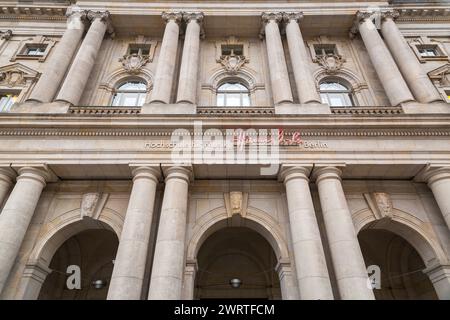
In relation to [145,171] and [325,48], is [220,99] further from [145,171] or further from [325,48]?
[325,48]

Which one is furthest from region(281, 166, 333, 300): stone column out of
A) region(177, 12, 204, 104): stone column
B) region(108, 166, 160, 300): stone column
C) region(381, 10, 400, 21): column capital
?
region(381, 10, 400, 21): column capital

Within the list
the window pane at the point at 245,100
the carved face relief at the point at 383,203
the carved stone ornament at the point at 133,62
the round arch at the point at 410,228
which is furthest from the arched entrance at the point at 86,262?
the carved face relief at the point at 383,203

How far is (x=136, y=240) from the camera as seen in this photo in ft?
30.8

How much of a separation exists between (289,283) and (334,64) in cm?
1208

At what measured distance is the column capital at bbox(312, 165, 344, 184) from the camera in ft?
35.5

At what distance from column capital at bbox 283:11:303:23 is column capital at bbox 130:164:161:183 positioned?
1196 cm

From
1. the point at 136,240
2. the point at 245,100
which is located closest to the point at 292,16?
the point at 245,100

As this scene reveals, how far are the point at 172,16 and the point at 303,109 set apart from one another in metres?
9.87

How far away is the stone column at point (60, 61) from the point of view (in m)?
13.3

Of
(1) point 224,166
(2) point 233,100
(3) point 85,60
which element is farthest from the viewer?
(2) point 233,100

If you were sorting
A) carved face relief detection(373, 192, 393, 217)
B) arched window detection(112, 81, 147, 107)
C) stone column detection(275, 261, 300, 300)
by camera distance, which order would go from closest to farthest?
stone column detection(275, 261, 300, 300) < carved face relief detection(373, 192, 393, 217) < arched window detection(112, 81, 147, 107)

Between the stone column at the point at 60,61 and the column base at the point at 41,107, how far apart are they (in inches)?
17.2

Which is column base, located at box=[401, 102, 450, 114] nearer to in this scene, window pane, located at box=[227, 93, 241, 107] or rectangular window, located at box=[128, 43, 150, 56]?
window pane, located at box=[227, 93, 241, 107]

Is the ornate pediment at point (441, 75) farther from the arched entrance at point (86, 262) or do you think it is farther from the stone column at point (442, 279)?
the arched entrance at point (86, 262)
